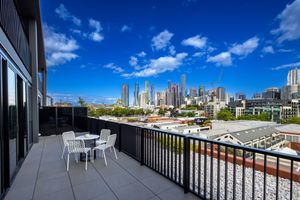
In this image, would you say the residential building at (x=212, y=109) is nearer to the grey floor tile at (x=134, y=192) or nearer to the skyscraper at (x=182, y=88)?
the skyscraper at (x=182, y=88)

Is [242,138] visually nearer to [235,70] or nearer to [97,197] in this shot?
[97,197]

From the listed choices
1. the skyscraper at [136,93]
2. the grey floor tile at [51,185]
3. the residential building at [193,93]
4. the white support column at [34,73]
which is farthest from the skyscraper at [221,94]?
the grey floor tile at [51,185]

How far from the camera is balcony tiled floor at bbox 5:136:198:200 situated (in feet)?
8.17

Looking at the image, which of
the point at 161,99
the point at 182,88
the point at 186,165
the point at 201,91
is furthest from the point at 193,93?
the point at 186,165

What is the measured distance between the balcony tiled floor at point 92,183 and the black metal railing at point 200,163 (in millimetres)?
234

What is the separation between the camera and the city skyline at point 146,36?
14906 millimetres

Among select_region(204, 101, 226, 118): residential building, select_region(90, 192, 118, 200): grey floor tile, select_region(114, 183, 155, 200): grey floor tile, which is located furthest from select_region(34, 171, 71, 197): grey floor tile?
select_region(204, 101, 226, 118): residential building

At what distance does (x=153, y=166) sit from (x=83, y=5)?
13.4 m

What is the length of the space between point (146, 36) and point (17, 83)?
25.4 metres

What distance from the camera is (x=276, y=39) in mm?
54688

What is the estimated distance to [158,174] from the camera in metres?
3.24

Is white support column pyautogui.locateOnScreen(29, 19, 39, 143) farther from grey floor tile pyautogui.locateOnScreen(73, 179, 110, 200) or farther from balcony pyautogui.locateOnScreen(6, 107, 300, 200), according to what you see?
grey floor tile pyautogui.locateOnScreen(73, 179, 110, 200)

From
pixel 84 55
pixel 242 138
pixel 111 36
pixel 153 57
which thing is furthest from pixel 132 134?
pixel 153 57

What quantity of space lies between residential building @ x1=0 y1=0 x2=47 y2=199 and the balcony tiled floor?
0.28 metres
